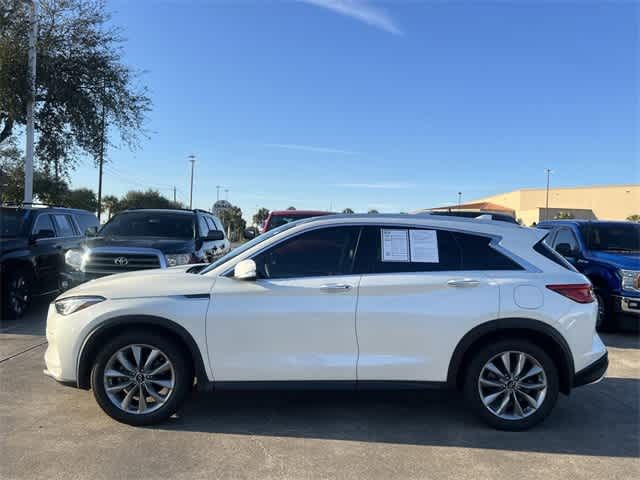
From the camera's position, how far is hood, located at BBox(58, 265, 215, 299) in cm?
414

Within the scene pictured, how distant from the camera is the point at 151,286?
166 inches

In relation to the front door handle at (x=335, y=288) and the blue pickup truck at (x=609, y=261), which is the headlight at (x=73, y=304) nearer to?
the front door handle at (x=335, y=288)

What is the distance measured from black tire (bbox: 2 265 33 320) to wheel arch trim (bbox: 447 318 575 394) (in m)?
7.08

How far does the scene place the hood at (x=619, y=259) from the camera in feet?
25.1

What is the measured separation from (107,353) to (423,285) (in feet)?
8.50

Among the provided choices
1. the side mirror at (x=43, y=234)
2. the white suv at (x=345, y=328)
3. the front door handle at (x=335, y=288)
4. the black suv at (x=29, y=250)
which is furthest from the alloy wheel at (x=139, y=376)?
the side mirror at (x=43, y=234)

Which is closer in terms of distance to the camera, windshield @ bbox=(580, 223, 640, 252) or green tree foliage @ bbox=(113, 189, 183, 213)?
windshield @ bbox=(580, 223, 640, 252)

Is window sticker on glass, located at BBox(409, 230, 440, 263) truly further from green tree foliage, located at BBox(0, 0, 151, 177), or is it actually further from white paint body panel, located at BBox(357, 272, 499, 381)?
green tree foliage, located at BBox(0, 0, 151, 177)

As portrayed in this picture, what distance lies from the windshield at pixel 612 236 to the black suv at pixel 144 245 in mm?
6372

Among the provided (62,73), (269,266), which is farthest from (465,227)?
(62,73)

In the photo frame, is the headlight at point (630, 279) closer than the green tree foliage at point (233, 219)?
Yes

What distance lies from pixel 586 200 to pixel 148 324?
Result: 106 m

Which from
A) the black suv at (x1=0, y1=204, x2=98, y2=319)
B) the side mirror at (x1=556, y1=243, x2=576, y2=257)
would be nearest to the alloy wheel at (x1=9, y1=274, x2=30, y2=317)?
the black suv at (x1=0, y1=204, x2=98, y2=319)

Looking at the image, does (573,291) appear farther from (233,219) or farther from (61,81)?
(233,219)
